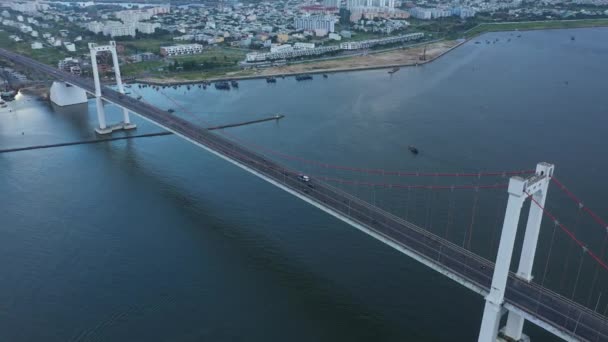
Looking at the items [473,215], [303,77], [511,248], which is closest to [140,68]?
[303,77]

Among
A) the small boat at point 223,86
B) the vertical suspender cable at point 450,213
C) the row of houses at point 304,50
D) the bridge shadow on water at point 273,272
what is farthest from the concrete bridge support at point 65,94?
A: the vertical suspender cable at point 450,213

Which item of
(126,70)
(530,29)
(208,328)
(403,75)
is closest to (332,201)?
(208,328)

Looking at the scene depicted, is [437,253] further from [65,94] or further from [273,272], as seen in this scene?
[65,94]

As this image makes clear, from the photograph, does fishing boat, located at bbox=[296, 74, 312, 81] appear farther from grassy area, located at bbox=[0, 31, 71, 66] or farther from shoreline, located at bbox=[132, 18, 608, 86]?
grassy area, located at bbox=[0, 31, 71, 66]

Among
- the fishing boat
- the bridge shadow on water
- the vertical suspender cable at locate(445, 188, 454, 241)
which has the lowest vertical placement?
the bridge shadow on water

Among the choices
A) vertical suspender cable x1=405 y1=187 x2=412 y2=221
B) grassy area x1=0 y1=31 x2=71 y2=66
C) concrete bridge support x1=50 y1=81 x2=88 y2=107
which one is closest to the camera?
vertical suspender cable x1=405 y1=187 x2=412 y2=221

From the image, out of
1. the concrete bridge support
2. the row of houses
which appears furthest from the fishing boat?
the concrete bridge support

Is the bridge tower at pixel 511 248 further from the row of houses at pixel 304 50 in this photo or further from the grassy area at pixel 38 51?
the grassy area at pixel 38 51
